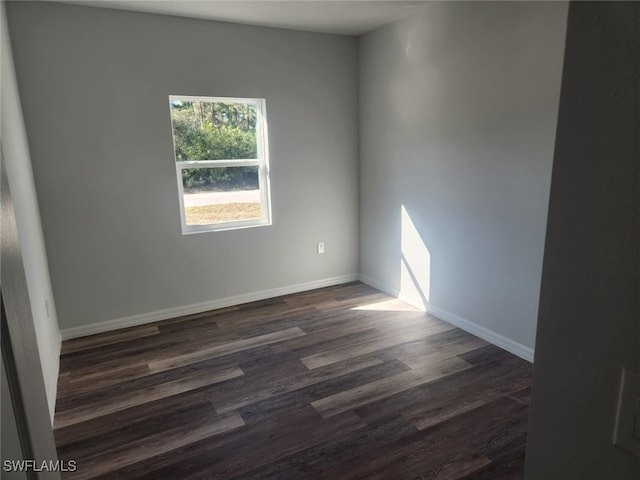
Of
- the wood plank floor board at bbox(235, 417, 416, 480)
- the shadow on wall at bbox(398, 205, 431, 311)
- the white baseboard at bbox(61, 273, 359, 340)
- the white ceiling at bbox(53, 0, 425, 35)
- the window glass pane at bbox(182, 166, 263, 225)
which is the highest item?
the white ceiling at bbox(53, 0, 425, 35)

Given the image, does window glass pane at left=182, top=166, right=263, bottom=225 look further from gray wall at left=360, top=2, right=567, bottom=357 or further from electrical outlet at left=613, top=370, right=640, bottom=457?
electrical outlet at left=613, top=370, right=640, bottom=457

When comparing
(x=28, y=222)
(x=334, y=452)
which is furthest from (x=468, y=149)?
(x=28, y=222)

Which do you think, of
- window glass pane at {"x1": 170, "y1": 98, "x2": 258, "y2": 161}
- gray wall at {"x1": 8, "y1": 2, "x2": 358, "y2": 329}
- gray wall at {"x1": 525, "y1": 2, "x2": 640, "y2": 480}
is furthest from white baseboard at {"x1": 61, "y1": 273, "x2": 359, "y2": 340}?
gray wall at {"x1": 525, "y1": 2, "x2": 640, "y2": 480}

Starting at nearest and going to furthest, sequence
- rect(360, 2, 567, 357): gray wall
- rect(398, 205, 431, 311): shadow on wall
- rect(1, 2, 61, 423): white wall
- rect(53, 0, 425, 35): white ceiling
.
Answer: rect(1, 2, 61, 423): white wall
rect(360, 2, 567, 357): gray wall
rect(53, 0, 425, 35): white ceiling
rect(398, 205, 431, 311): shadow on wall

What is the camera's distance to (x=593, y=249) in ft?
1.99

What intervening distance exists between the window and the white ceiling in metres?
0.65

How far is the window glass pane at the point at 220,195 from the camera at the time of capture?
3725 mm

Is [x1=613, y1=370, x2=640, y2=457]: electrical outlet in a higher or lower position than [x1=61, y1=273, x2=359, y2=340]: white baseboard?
higher

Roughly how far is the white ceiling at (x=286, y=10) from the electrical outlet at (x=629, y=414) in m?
3.13

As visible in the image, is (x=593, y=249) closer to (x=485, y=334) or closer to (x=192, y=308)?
(x=485, y=334)

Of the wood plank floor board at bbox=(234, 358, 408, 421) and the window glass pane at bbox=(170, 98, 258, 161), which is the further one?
the window glass pane at bbox=(170, 98, 258, 161)

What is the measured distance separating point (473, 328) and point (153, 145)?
2958 mm

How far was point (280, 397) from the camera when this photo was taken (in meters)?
2.53

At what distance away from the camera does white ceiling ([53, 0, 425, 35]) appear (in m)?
3.04
